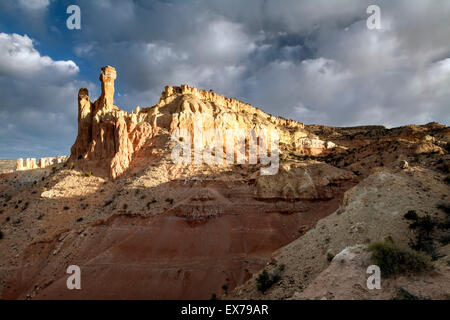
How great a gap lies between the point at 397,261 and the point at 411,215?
7283 mm

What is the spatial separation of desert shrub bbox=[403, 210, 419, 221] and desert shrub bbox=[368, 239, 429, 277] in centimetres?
670

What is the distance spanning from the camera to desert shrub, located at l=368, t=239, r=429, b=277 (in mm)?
7164

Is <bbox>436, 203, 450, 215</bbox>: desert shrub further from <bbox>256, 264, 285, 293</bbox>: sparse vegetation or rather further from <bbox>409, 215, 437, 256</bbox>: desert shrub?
<bbox>256, 264, 285, 293</bbox>: sparse vegetation

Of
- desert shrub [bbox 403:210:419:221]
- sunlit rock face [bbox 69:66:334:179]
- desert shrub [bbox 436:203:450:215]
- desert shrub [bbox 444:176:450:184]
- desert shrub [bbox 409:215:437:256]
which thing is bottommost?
desert shrub [bbox 409:215:437:256]

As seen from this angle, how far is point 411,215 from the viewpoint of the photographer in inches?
506

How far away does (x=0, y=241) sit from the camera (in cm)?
2395

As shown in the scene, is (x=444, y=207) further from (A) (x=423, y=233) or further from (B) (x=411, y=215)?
(A) (x=423, y=233)

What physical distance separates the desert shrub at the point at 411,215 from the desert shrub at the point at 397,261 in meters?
6.70

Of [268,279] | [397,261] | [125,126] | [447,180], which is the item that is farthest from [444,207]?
[125,126]

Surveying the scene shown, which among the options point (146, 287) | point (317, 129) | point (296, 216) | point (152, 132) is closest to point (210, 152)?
point (152, 132)

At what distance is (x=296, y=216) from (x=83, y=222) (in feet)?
77.6

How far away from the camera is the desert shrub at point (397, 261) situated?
7.16m

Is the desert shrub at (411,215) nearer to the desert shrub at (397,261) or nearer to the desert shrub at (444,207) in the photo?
the desert shrub at (444,207)

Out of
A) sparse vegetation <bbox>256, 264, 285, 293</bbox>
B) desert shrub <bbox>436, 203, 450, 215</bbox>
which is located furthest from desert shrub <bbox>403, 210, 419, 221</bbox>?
sparse vegetation <bbox>256, 264, 285, 293</bbox>
